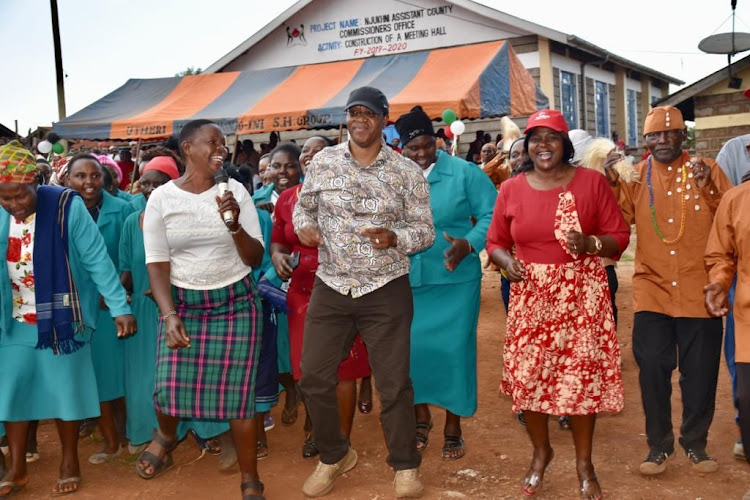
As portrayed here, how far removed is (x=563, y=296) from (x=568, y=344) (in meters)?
0.25

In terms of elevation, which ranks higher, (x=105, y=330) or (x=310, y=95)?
(x=310, y=95)

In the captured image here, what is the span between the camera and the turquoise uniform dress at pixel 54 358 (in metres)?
4.30

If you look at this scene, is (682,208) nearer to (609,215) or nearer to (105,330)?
(609,215)

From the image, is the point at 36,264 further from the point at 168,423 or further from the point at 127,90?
the point at 127,90

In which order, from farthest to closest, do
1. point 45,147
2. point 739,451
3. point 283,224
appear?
point 45,147 → point 283,224 → point 739,451

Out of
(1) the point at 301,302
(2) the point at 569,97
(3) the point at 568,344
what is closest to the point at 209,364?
(1) the point at 301,302

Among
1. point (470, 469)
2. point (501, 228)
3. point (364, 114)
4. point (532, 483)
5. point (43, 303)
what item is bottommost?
point (470, 469)

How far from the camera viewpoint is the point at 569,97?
62.4ft

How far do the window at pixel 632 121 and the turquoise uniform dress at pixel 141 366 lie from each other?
21.2 meters

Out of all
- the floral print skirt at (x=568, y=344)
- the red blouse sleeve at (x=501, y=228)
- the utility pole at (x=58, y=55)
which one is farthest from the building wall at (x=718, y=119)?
the utility pole at (x=58, y=55)

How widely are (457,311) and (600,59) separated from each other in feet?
57.1

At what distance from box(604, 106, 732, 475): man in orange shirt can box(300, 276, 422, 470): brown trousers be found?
4.51 ft

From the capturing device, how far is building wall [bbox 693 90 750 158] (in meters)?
13.2

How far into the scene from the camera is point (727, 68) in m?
12.7
